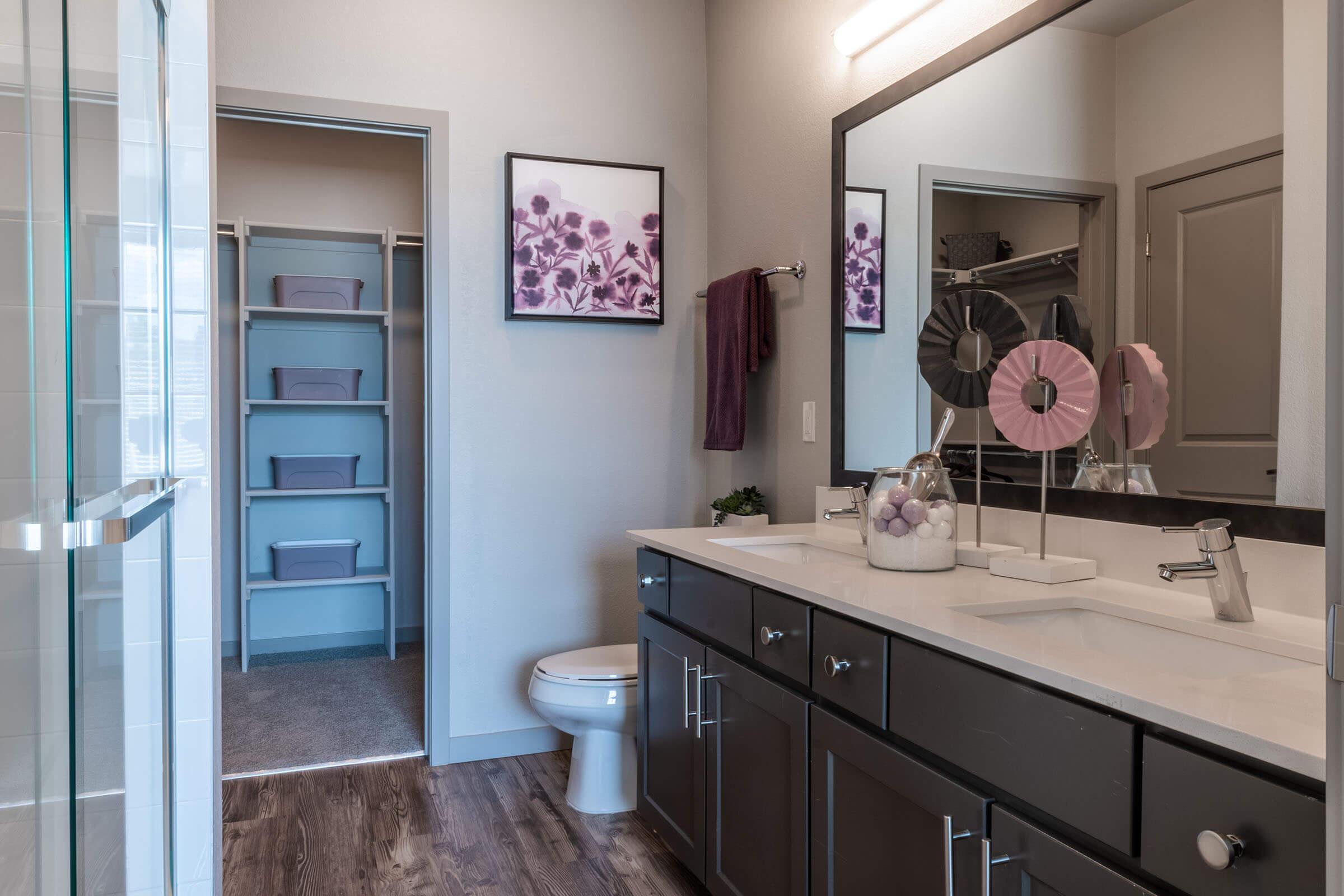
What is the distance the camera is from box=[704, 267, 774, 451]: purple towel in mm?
2627

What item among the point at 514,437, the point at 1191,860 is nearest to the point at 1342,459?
the point at 1191,860

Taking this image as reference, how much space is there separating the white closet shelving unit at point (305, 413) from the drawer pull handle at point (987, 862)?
10.9ft

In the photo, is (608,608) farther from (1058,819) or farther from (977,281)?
(1058,819)

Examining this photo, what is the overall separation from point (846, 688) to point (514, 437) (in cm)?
183

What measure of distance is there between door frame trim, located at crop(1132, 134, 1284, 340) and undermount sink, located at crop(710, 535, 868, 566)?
2.67 ft

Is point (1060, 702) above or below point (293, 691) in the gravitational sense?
above

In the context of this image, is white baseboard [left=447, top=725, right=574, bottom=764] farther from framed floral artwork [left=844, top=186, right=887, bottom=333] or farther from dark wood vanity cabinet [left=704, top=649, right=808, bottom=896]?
framed floral artwork [left=844, top=186, right=887, bottom=333]

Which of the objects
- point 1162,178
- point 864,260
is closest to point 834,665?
point 1162,178

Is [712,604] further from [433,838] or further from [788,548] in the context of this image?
[433,838]

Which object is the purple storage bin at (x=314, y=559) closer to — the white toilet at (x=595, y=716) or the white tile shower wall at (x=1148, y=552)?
the white toilet at (x=595, y=716)

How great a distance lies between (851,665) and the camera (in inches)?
51.0

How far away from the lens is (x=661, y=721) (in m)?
2.08

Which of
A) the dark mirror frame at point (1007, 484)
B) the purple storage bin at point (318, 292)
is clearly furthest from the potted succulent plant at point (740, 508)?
the purple storage bin at point (318, 292)

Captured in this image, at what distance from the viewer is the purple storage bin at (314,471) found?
12.6 feet
